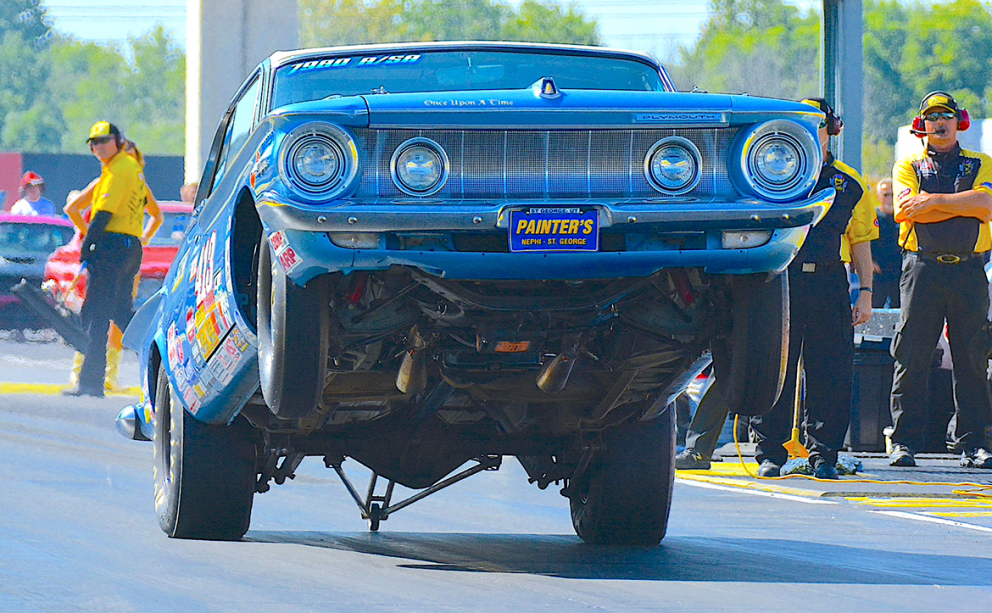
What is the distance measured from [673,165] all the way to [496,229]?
0.65m

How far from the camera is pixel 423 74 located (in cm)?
641

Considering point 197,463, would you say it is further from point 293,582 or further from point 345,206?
point 345,206

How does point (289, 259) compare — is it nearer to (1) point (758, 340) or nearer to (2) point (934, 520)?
(1) point (758, 340)

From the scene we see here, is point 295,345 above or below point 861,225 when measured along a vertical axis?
below

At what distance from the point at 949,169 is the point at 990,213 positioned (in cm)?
36

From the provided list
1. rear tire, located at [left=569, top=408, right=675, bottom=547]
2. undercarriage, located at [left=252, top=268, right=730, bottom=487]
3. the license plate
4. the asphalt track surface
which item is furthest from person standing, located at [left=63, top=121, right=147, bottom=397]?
the license plate

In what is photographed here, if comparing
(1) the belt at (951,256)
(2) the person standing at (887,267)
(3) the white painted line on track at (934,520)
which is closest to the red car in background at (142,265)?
(2) the person standing at (887,267)

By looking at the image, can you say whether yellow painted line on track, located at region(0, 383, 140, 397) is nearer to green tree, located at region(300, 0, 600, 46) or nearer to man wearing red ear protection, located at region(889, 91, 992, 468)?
man wearing red ear protection, located at region(889, 91, 992, 468)

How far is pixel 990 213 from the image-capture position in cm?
1047

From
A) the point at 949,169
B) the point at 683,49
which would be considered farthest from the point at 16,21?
the point at 949,169

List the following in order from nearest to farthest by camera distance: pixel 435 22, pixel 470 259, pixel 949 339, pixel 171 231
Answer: pixel 470 259 < pixel 949 339 < pixel 171 231 < pixel 435 22

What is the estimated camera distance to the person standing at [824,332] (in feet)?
32.5

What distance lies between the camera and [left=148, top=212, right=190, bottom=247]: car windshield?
2220 cm

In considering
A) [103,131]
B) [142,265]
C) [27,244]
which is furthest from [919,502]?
[27,244]
